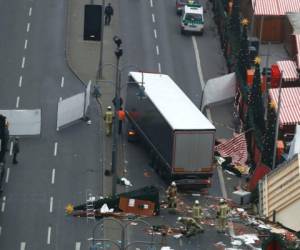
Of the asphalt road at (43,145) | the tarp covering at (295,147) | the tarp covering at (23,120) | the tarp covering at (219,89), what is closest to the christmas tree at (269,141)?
the tarp covering at (295,147)

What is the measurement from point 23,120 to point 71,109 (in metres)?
3.53

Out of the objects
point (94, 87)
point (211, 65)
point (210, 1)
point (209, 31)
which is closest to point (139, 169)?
point (94, 87)

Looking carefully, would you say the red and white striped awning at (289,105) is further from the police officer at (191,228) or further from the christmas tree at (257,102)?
the police officer at (191,228)

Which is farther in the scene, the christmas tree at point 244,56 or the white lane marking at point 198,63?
the white lane marking at point 198,63

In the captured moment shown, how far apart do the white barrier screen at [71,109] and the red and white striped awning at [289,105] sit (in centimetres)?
1085

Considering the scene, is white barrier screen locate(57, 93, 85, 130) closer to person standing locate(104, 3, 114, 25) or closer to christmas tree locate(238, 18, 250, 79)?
christmas tree locate(238, 18, 250, 79)

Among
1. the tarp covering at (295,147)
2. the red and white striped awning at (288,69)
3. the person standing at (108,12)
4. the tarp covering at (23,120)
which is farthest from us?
the person standing at (108,12)

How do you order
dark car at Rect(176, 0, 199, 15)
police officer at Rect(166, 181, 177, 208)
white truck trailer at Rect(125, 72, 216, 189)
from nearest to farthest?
1. police officer at Rect(166, 181, 177, 208)
2. white truck trailer at Rect(125, 72, 216, 189)
3. dark car at Rect(176, 0, 199, 15)

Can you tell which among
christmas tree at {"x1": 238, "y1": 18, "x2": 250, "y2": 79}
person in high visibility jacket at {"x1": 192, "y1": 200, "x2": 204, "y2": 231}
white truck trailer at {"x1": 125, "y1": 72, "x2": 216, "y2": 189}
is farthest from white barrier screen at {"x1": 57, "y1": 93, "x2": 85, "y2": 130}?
person in high visibility jacket at {"x1": 192, "y1": 200, "x2": 204, "y2": 231}

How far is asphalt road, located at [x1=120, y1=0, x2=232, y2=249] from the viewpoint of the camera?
78438mm

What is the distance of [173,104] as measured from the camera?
Answer: 65688 mm

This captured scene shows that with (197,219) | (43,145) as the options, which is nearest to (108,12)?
(43,145)

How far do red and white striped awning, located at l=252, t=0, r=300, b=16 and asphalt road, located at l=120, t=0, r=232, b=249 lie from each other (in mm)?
4036

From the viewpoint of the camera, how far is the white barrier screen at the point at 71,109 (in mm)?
71562
